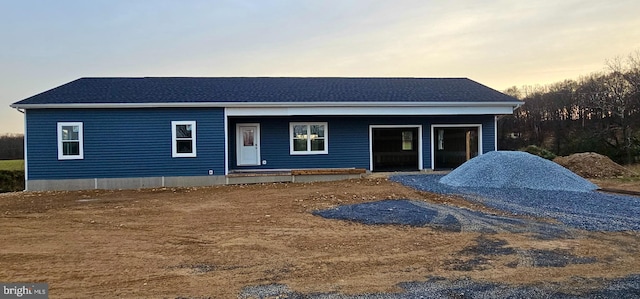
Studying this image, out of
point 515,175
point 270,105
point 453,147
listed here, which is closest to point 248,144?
point 270,105

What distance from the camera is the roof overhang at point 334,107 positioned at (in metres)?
14.7

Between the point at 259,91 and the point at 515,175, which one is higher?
the point at 259,91

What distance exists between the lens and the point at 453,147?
64.2 feet

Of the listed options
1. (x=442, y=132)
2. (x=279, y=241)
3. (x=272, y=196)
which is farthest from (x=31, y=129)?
(x=442, y=132)

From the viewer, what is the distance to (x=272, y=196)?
456 inches

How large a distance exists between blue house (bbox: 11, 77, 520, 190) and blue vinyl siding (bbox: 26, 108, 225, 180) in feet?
0.12

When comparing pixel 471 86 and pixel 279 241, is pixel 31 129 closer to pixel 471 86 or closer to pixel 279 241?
pixel 279 241

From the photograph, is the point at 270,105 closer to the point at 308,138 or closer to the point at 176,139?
the point at 308,138

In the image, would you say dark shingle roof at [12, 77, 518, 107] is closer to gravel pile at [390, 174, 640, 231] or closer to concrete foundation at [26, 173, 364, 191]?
concrete foundation at [26, 173, 364, 191]

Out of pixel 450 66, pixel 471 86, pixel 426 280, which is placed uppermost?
pixel 450 66

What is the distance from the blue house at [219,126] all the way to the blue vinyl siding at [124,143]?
0.04 m

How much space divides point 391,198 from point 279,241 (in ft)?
16.4

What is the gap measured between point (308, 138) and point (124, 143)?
6931 mm

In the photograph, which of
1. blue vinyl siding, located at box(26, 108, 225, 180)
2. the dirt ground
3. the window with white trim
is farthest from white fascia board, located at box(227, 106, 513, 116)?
the dirt ground
